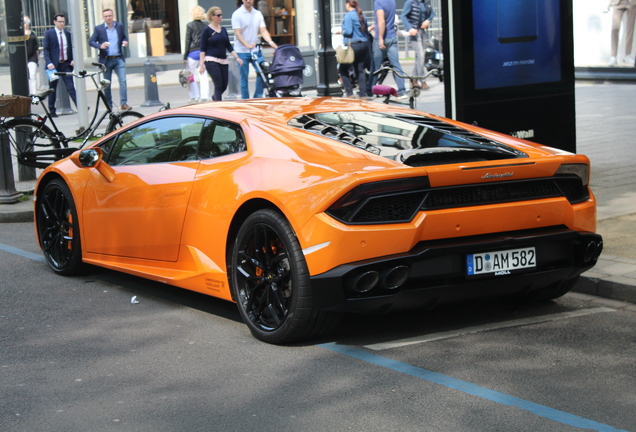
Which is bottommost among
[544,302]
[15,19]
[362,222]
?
[544,302]

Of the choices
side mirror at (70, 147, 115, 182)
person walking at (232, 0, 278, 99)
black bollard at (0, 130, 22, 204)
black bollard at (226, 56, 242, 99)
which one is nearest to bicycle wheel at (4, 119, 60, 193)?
black bollard at (0, 130, 22, 204)

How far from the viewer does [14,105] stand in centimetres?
1062

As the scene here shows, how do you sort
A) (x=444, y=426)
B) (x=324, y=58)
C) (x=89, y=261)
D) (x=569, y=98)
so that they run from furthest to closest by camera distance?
(x=324, y=58) < (x=569, y=98) < (x=89, y=261) < (x=444, y=426)

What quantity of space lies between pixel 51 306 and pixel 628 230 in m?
4.41

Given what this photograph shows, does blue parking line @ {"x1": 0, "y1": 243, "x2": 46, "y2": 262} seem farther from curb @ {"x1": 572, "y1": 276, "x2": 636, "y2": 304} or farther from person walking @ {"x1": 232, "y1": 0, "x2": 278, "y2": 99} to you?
person walking @ {"x1": 232, "y1": 0, "x2": 278, "y2": 99}

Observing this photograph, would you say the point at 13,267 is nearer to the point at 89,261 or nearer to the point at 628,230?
the point at 89,261

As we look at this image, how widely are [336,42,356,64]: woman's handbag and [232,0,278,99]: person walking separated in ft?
6.21

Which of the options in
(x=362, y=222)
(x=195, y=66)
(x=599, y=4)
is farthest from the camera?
(x=599, y=4)

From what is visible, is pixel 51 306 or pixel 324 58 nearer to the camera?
pixel 51 306

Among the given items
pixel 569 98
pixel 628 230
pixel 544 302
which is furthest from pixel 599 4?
pixel 544 302

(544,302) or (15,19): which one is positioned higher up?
(15,19)

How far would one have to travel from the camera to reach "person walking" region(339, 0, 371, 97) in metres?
18.7

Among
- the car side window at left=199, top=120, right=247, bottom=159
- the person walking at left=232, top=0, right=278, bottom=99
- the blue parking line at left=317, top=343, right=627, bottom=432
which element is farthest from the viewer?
the person walking at left=232, top=0, right=278, bottom=99

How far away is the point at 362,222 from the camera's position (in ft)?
15.4
